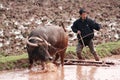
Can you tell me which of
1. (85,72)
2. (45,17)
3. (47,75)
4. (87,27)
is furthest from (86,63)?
(45,17)

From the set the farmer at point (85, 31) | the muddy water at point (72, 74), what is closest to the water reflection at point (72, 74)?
A: the muddy water at point (72, 74)

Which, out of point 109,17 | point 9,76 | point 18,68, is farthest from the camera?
point 109,17

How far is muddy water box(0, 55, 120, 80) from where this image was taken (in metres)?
10.2

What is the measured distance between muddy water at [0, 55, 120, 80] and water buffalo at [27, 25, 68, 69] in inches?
16.2

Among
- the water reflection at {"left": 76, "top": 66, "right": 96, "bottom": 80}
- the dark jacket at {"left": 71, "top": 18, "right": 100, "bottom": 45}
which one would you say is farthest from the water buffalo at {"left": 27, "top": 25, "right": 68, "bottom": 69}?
the water reflection at {"left": 76, "top": 66, "right": 96, "bottom": 80}

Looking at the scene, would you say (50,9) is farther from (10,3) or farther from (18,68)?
(18,68)

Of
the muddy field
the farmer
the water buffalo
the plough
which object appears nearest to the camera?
the water buffalo

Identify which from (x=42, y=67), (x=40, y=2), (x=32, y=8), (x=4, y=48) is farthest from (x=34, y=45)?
(x=40, y=2)

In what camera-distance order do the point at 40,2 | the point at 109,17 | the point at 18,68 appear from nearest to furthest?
the point at 18,68
the point at 109,17
the point at 40,2

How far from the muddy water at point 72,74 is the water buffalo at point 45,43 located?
0.41 meters

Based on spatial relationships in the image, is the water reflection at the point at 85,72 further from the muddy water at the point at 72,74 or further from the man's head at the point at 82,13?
the man's head at the point at 82,13

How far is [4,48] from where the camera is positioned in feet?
43.4

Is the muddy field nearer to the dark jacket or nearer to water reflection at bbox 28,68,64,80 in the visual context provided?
the dark jacket

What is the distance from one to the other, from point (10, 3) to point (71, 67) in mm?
7840
